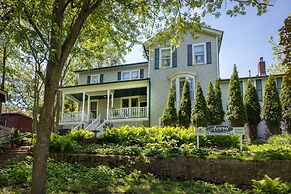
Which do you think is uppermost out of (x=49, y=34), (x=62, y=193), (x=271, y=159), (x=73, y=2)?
(x=73, y=2)

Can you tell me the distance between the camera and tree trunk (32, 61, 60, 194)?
6453 millimetres

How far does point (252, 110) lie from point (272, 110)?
1.19m

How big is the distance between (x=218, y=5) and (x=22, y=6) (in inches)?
232

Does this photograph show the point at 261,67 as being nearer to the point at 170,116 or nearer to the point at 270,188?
the point at 170,116

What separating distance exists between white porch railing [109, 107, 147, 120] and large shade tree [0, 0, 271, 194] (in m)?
7.74

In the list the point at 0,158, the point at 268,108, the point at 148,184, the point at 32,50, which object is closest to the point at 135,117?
the point at 268,108

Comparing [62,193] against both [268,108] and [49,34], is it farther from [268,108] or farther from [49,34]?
[268,108]

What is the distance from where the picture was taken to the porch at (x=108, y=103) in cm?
2098

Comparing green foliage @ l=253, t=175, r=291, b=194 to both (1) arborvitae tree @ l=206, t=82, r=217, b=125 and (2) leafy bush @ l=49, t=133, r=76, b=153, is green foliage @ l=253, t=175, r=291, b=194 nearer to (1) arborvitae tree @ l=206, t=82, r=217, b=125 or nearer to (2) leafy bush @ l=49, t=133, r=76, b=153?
(2) leafy bush @ l=49, t=133, r=76, b=153

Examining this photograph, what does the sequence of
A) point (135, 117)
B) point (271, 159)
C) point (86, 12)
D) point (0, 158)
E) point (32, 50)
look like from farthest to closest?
point (135, 117), point (0, 158), point (271, 159), point (86, 12), point (32, 50)

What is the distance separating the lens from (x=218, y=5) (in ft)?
29.9

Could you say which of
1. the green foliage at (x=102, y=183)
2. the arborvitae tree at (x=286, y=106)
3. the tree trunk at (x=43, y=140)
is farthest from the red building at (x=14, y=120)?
the arborvitae tree at (x=286, y=106)

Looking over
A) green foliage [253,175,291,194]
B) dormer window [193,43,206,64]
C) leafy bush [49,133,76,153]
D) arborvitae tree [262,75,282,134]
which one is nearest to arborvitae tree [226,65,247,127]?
arborvitae tree [262,75,282,134]

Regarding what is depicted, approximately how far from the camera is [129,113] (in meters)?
20.9
